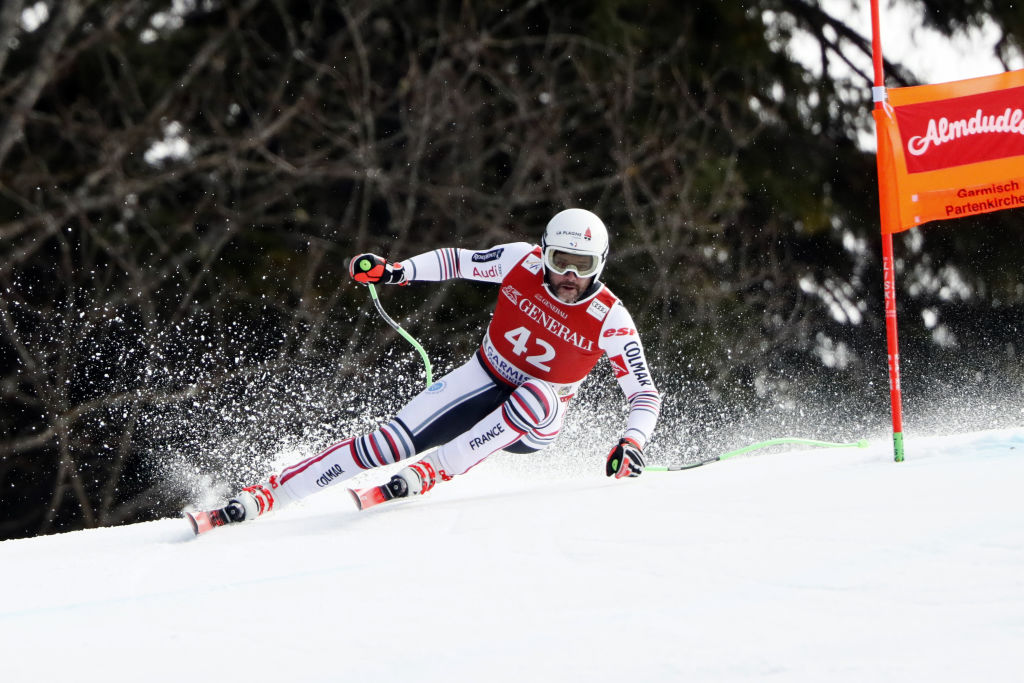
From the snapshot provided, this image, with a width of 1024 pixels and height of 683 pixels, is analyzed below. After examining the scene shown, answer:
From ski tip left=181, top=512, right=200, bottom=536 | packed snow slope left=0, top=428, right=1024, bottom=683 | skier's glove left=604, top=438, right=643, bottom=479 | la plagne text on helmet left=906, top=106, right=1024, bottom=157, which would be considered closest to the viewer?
packed snow slope left=0, top=428, right=1024, bottom=683

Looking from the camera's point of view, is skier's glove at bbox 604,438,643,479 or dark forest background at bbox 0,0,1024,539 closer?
skier's glove at bbox 604,438,643,479

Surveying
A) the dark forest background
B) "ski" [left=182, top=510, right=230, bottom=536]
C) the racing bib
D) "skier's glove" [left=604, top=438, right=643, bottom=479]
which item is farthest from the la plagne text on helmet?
the dark forest background

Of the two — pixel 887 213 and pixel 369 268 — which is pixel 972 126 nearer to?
pixel 887 213

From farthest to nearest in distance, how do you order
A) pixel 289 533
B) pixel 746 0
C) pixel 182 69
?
1. pixel 746 0
2. pixel 182 69
3. pixel 289 533

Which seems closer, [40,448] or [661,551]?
[661,551]

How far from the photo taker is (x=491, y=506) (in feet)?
14.9

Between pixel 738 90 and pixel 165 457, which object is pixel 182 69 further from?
pixel 738 90

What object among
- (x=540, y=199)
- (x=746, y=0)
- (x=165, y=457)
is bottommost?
(x=165, y=457)

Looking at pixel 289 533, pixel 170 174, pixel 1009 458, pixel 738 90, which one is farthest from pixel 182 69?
pixel 1009 458

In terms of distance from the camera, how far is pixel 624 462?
15.1ft

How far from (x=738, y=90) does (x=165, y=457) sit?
26.4 ft

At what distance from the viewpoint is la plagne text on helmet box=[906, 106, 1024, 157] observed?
5238 millimetres

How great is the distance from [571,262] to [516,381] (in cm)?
65

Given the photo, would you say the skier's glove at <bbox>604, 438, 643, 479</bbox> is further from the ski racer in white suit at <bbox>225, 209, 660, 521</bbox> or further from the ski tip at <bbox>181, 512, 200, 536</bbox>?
the ski tip at <bbox>181, 512, 200, 536</bbox>
